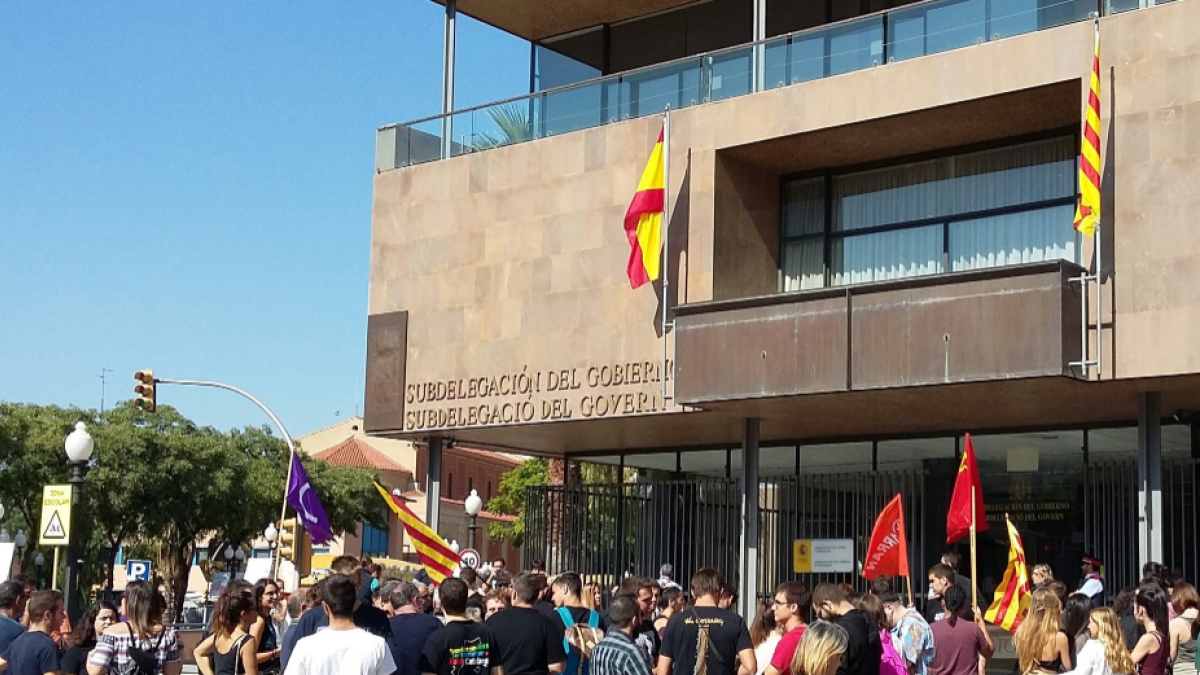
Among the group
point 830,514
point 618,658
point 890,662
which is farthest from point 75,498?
point 890,662

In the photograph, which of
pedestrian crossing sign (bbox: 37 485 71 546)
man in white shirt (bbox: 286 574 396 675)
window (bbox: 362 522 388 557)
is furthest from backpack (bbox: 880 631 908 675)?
window (bbox: 362 522 388 557)

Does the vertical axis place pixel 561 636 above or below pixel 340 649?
below

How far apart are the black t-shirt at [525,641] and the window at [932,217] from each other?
41.0 feet

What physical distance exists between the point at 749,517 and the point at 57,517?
9635 millimetres

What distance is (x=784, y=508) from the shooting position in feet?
85.5

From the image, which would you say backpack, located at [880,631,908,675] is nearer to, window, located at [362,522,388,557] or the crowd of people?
the crowd of people

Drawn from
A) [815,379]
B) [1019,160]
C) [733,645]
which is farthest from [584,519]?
[733,645]

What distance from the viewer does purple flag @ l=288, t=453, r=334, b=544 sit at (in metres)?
24.0

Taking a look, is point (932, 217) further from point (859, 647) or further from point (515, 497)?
point (515, 497)

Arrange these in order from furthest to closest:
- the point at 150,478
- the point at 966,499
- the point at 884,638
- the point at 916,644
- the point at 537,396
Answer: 1. the point at 150,478
2. the point at 537,396
3. the point at 966,499
4. the point at 916,644
5. the point at 884,638

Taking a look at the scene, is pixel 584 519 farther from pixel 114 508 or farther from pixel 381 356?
pixel 114 508

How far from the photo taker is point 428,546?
21656 mm

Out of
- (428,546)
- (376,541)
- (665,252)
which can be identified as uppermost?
(665,252)

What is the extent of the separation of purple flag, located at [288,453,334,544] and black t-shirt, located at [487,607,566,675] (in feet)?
42.9
